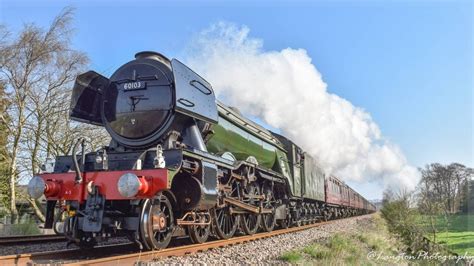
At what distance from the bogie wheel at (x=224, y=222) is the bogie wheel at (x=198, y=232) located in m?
0.22

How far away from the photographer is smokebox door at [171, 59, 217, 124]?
6.50 m

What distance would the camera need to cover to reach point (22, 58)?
52.9 feet

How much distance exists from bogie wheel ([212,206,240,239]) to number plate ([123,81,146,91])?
2515 mm

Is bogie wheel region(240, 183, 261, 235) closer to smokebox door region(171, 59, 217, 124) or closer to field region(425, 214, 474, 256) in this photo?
smokebox door region(171, 59, 217, 124)

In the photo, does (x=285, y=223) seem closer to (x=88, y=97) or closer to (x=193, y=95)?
(x=193, y=95)

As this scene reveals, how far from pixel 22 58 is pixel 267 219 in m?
11.5

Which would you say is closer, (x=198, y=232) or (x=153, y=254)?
(x=153, y=254)

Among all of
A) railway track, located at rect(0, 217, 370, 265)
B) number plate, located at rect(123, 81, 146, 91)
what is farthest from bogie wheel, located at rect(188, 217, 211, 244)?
number plate, located at rect(123, 81, 146, 91)

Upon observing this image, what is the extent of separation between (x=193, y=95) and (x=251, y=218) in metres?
4.05

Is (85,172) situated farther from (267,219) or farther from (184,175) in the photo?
(267,219)

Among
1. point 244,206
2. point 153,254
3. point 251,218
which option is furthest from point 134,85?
point 251,218

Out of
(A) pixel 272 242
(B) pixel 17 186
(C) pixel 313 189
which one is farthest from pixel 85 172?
(B) pixel 17 186

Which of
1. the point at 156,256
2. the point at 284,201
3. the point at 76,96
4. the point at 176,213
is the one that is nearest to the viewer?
the point at 156,256

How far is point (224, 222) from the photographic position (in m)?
8.41
